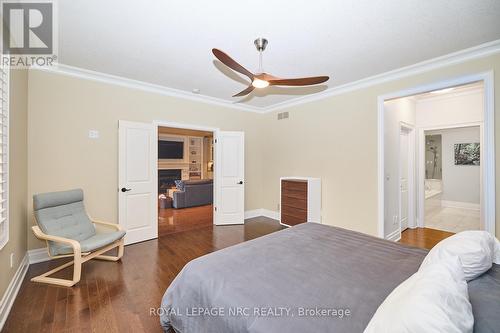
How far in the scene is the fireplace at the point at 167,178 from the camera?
891cm

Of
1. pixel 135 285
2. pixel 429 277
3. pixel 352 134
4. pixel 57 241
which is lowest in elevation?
pixel 135 285

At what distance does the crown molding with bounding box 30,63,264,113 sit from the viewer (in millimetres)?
3082

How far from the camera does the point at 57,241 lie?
7.90ft

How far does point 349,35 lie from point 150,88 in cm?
318

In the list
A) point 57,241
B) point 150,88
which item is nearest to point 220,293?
point 57,241

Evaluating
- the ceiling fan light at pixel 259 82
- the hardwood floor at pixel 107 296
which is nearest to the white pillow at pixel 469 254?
the ceiling fan light at pixel 259 82

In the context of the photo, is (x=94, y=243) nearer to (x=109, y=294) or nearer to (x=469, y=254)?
(x=109, y=294)

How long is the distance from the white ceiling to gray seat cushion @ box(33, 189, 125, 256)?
5.90 feet

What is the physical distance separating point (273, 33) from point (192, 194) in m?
4.90

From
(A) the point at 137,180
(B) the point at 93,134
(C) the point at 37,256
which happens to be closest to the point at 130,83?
(B) the point at 93,134

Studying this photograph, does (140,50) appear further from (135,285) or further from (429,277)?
(429,277)

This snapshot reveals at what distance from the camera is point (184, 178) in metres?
9.56

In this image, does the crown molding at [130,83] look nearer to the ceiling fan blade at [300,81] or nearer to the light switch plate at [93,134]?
the light switch plate at [93,134]

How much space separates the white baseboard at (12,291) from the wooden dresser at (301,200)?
3.86 metres
